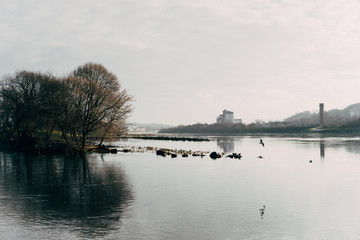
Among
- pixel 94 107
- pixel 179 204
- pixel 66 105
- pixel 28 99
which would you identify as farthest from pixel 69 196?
pixel 28 99

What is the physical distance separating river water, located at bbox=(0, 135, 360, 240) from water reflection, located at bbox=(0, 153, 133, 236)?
67 mm

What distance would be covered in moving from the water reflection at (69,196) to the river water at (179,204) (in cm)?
7

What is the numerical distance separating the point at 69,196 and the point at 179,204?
9.39 m

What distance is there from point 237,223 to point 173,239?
16.0 feet

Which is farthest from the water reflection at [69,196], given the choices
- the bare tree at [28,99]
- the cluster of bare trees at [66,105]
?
the bare tree at [28,99]

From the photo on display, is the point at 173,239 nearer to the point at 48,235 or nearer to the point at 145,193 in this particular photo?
the point at 48,235

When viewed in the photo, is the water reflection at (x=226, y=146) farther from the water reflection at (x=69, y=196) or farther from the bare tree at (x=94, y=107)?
the water reflection at (x=69, y=196)

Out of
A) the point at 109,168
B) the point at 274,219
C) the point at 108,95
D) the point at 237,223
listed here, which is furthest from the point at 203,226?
the point at 108,95

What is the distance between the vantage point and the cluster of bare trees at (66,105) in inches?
2633

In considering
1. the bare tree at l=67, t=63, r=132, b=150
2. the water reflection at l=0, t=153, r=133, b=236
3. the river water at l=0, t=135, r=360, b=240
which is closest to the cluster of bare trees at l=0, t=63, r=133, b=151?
the bare tree at l=67, t=63, r=132, b=150

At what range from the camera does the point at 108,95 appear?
2781 inches

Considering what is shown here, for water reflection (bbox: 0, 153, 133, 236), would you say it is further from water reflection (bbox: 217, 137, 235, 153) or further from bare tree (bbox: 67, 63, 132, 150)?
water reflection (bbox: 217, 137, 235, 153)

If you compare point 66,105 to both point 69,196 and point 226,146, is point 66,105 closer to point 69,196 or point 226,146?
point 69,196

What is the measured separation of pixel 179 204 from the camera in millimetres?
25500
